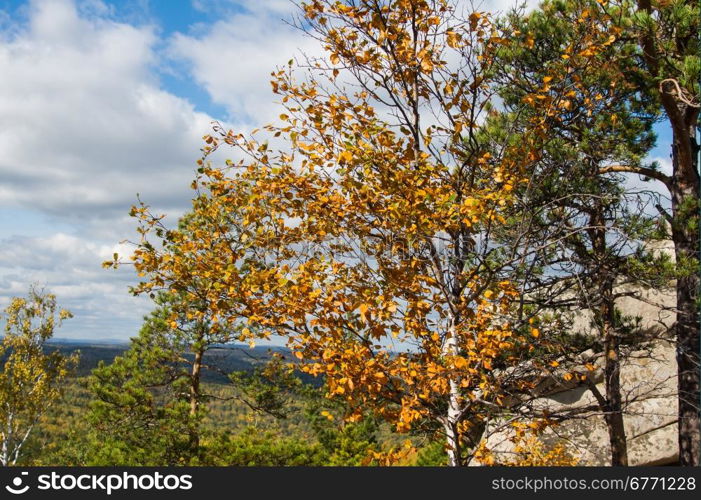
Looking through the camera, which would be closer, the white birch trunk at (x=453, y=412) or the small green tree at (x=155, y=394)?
the white birch trunk at (x=453, y=412)

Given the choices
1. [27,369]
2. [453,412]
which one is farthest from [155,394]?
[453,412]

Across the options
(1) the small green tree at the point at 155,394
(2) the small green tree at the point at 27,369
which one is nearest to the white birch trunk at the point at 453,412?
(1) the small green tree at the point at 155,394

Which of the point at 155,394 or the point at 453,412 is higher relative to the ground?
the point at 453,412

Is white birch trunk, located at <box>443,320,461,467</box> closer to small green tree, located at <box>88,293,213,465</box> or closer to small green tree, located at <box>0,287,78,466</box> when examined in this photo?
small green tree, located at <box>88,293,213,465</box>

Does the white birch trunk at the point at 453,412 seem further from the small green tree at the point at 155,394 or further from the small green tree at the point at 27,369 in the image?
the small green tree at the point at 27,369

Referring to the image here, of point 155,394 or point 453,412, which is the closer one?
point 453,412

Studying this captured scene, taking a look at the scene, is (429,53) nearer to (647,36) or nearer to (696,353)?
(647,36)

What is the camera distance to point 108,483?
5.58 m

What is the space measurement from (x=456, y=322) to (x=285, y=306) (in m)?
1.66

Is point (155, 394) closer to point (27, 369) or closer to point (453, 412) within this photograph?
point (27, 369)

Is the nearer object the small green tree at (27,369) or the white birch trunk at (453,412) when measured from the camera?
the white birch trunk at (453,412)

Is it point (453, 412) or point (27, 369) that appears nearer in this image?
point (453, 412)

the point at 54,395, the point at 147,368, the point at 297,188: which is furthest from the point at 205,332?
the point at 297,188

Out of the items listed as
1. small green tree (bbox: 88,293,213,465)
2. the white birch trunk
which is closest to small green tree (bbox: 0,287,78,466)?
small green tree (bbox: 88,293,213,465)
